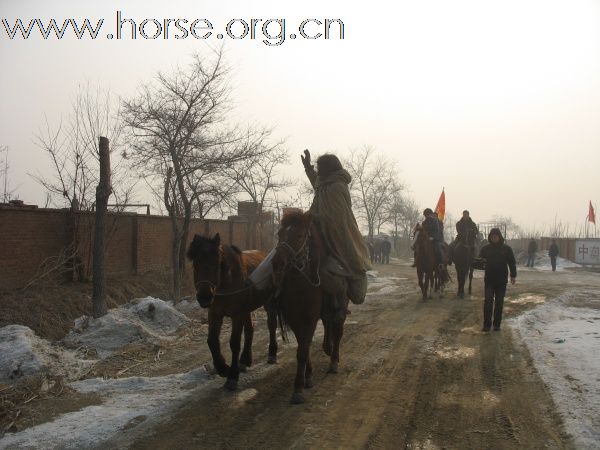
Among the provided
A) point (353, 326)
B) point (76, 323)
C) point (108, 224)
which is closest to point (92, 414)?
point (76, 323)

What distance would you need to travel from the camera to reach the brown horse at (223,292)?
17.9 feet

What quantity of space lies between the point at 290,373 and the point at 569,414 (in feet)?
10.9

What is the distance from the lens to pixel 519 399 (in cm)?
546

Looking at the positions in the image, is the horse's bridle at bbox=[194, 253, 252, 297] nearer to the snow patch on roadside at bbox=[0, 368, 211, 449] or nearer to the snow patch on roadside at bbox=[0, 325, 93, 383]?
the snow patch on roadside at bbox=[0, 368, 211, 449]

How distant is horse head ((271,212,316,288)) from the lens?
5.39 metres

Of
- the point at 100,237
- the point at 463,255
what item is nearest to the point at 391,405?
the point at 100,237

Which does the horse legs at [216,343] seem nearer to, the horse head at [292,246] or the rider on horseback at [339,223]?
the horse head at [292,246]

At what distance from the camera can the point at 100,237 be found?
31.6 ft

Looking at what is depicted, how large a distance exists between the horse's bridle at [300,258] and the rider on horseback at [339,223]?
0.57m

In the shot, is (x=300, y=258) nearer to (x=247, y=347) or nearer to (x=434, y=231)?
(x=247, y=347)

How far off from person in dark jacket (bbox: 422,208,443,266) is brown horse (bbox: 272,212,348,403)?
29.2ft

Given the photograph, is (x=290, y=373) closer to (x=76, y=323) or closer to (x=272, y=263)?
(x=272, y=263)

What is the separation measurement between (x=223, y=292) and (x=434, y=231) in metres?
9.71

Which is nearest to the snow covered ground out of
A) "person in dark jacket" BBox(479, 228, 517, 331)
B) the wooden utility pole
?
"person in dark jacket" BBox(479, 228, 517, 331)
